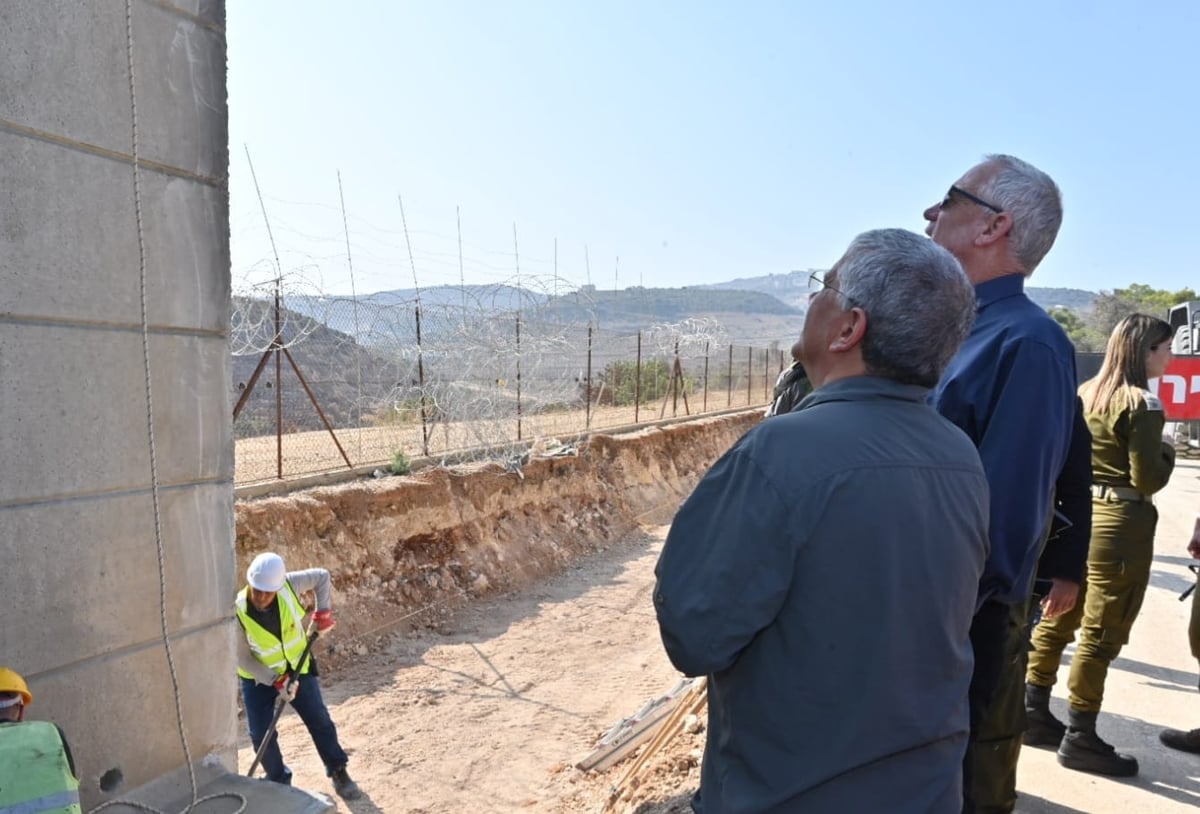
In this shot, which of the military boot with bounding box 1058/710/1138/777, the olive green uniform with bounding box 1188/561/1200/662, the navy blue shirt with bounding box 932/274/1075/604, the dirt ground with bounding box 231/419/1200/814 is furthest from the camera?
the dirt ground with bounding box 231/419/1200/814

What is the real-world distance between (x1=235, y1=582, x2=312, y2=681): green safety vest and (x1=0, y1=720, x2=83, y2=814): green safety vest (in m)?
3.54

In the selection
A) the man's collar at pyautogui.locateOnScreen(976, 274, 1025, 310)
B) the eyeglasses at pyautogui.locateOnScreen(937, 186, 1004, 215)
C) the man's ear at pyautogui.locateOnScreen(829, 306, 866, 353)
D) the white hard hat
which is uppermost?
the eyeglasses at pyautogui.locateOnScreen(937, 186, 1004, 215)

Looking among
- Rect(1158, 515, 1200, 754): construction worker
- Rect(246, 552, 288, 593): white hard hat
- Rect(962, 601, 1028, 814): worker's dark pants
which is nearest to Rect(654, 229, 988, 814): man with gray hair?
Rect(962, 601, 1028, 814): worker's dark pants

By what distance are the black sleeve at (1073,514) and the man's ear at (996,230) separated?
74cm

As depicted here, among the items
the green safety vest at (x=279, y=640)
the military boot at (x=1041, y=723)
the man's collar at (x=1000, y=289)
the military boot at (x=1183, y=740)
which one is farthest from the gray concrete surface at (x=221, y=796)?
the military boot at (x=1183, y=740)

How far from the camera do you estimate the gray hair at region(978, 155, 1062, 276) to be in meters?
2.40

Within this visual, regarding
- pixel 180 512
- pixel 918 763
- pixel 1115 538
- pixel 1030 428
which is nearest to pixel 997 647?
pixel 1030 428

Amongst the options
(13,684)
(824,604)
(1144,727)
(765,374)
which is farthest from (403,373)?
(765,374)

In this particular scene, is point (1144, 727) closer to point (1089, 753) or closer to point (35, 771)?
point (1089, 753)

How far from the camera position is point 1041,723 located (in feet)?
13.3

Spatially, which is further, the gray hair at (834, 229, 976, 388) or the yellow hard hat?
the yellow hard hat

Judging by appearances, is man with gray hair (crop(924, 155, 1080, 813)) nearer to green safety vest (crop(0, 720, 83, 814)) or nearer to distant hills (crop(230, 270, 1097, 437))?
green safety vest (crop(0, 720, 83, 814))

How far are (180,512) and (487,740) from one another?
5.21 m

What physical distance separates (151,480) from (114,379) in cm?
32
